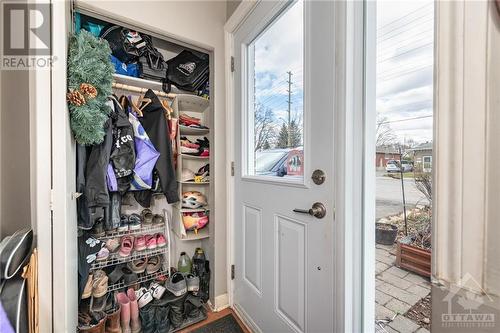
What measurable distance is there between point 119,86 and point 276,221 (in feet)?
4.36

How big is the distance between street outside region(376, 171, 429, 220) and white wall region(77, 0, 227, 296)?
1.05 m

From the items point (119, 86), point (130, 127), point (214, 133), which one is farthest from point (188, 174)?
point (119, 86)

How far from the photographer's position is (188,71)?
157 centimetres

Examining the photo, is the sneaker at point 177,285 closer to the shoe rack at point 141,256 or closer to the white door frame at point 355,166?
the shoe rack at point 141,256

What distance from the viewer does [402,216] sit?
2.26 feet

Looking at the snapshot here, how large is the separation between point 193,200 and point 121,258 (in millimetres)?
581

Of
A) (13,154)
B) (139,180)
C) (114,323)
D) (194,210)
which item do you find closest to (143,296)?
(114,323)

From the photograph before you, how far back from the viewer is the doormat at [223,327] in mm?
1327

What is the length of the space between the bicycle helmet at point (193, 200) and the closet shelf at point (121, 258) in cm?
36

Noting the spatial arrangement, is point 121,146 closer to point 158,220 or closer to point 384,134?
point 158,220

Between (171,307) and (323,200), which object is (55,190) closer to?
(323,200)

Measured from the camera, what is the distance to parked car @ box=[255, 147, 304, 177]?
1.01 meters

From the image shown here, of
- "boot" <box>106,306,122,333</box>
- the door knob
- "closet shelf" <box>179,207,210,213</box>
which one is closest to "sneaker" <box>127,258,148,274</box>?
"boot" <box>106,306,122,333</box>

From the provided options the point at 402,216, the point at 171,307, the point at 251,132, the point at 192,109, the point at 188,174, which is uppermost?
the point at 192,109
